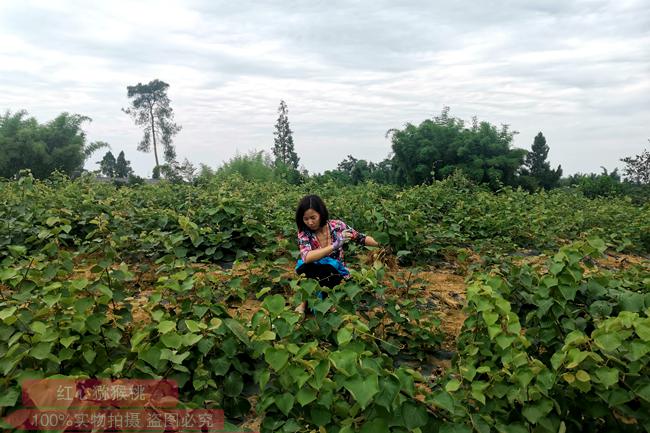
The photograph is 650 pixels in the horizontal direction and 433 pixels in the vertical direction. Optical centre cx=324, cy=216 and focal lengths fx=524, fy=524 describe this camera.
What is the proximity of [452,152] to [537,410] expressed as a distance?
21.3 m

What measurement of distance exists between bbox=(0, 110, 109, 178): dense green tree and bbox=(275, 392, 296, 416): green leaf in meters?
21.1

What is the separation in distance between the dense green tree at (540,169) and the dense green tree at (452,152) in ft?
4.33

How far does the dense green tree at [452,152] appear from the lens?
21234 mm

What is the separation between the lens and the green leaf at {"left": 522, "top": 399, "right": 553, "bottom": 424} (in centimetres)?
170

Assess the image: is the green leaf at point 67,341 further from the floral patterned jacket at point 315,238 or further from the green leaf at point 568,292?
the green leaf at point 568,292

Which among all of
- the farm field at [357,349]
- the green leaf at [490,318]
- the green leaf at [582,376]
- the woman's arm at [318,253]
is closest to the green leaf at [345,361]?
the farm field at [357,349]

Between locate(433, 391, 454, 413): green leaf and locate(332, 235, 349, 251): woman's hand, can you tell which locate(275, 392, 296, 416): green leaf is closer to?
locate(433, 391, 454, 413): green leaf

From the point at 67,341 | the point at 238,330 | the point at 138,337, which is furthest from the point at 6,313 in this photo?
the point at 238,330

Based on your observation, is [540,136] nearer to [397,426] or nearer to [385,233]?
[385,233]

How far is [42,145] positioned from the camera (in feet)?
69.5

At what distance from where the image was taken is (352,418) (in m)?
1.64

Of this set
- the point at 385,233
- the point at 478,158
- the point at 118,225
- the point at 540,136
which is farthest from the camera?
the point at 540,136

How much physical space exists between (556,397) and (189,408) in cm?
130

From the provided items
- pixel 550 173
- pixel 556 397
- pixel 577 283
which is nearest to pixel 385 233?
pixel 577 283
